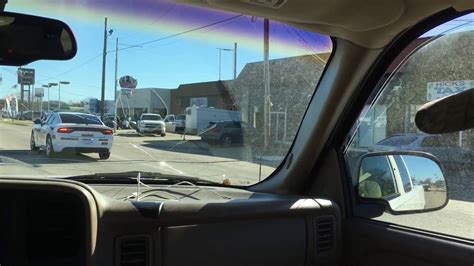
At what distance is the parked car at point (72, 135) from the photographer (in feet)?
13.6

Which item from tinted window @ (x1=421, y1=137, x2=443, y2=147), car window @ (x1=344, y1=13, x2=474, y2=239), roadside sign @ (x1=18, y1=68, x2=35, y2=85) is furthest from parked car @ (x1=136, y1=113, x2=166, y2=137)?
tinted window @ (x1=421, y1=137, x2=443, y2=147)

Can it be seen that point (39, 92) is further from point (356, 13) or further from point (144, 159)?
point (356, 13)

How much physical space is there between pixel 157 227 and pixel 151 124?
1.55 metres

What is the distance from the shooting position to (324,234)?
3443 millimetres

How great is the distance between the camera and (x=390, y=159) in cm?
337

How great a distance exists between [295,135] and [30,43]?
2.04 m

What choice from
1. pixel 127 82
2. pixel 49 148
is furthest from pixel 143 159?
pixel 49 148

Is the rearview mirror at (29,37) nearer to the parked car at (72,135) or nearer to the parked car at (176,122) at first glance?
the parked car at (72,135)

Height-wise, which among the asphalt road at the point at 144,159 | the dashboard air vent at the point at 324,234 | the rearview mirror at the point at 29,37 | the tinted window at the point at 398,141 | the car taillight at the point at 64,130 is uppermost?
the rearview mirror at the point at 29,37

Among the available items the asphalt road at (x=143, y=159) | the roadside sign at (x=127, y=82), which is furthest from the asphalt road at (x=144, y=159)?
the roadside sign at (x=127, y=82)

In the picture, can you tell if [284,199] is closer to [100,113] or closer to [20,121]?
[100,113]

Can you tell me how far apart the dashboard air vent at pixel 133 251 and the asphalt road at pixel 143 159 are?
104 centimetres

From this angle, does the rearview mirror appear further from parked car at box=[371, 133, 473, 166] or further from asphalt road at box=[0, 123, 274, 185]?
parked car at box=[371, 133, 473, 166]

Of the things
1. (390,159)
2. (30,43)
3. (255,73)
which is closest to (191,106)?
(255,73)
